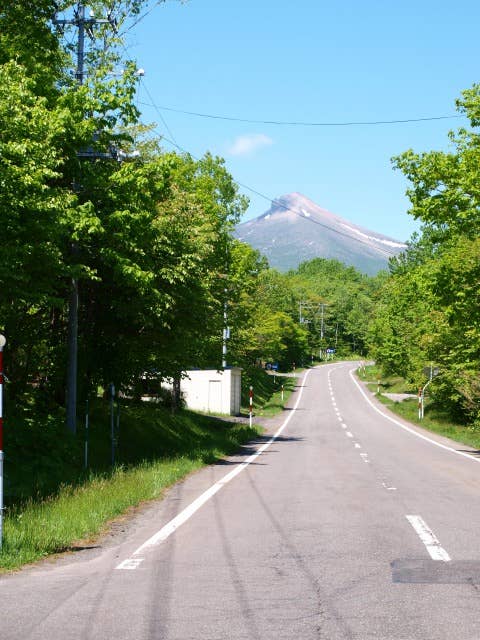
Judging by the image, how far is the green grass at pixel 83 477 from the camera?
8.60 metres

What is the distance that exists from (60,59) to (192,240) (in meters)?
6.37

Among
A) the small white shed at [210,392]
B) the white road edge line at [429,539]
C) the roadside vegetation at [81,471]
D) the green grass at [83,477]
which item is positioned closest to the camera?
the white road edge line at [429,539]

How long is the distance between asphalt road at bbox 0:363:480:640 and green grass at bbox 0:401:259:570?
402 millimetres

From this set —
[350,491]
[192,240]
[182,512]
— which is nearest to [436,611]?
[182,512]

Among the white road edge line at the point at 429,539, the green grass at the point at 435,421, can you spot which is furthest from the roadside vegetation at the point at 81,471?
the green grass at the point at 435,421

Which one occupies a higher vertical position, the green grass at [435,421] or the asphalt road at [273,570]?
the asphalt road at [273,570]

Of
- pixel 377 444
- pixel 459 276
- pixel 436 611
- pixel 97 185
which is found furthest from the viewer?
pixel 377 444

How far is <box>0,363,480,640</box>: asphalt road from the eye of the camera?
17.4 feet

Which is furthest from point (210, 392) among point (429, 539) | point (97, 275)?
point (429, 539)

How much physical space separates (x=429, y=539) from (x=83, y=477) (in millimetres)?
7952

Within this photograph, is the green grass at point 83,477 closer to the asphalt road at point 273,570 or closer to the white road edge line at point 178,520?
the asphalt road at point 273,570

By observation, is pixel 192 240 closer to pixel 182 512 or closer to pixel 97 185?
pixel 97 185

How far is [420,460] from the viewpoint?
791 inches

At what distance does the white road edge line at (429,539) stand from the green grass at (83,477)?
382 cm
